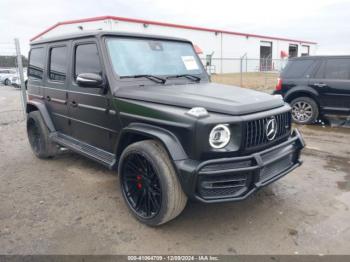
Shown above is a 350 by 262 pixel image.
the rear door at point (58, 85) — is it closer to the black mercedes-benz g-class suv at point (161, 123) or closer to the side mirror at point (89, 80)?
the black mercedes-benz g-class suv at point (161, 123)

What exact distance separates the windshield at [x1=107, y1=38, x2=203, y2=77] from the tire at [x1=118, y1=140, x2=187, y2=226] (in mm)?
1052

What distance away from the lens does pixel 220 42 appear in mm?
35125

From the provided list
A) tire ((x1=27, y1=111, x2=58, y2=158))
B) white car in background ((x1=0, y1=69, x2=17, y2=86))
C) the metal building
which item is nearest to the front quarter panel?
tire ((x1=27, y1=111, x2=58, y2=158))

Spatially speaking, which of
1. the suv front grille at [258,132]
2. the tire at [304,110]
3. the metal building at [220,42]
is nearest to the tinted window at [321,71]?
the tire at [304,110]

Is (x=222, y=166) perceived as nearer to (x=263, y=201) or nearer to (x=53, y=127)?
(x=263, y=201)

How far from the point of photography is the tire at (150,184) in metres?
2.72

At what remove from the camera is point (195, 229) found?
10.0 feet

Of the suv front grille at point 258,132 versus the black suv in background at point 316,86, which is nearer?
the suv front grille at point 258,132

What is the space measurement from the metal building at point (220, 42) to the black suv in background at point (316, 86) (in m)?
Result: 7.20

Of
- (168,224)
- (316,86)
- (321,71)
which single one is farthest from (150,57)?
(321,71)

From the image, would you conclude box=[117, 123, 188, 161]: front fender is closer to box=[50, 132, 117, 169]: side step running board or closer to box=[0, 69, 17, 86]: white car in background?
box=[50, 132, 117, 169]: side step running board

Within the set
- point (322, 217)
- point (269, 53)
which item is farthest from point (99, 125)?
point (269, 53)

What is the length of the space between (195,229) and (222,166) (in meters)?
0.87

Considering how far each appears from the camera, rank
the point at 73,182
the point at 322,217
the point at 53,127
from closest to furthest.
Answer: the point at 322,217
the point at 73,182
the point at 53,127
